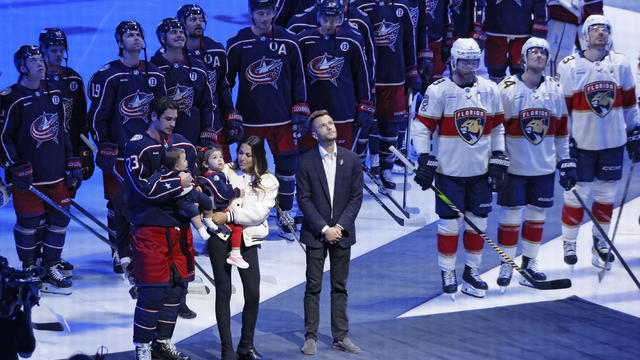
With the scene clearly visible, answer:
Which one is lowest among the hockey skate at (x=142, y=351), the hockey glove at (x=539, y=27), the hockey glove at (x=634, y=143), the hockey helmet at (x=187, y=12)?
the hockey skate at (x=142, y=351)

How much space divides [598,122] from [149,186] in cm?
317

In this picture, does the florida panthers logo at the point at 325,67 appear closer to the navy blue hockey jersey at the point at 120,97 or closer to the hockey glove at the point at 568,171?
the navy blue hockey jersey at the point at 120,97

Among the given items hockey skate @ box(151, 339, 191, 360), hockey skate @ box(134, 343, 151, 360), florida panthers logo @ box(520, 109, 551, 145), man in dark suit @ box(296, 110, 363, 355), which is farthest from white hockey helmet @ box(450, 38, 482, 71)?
hockey skate @ box(134, 343, 151, 360)

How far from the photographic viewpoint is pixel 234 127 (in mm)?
6922

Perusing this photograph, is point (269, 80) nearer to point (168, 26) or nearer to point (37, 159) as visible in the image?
point (168, 26)

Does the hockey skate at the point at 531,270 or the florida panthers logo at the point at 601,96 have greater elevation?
the florida panthers logo at the point at 601,96

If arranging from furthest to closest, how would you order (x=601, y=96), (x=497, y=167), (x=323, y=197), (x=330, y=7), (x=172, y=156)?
(x=330, y=7) < (x=601, y=96) < (x=497, y=167) < (x=323, y=197) < (x=172, y=156)

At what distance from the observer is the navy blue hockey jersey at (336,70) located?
282 inches

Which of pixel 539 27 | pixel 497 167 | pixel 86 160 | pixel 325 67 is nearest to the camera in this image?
pixel 497 167

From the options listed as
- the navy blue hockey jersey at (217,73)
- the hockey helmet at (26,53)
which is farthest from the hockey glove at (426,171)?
the hockey helmet at (26,53)

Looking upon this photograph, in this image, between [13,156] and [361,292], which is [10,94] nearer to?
[13,156]

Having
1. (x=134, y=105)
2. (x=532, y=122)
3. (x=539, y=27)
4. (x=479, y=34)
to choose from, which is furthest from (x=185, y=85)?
(x=539, y=27)

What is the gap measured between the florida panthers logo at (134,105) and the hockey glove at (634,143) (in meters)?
3.12

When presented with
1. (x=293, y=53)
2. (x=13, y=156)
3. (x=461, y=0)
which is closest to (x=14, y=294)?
(x=13, y=156)
